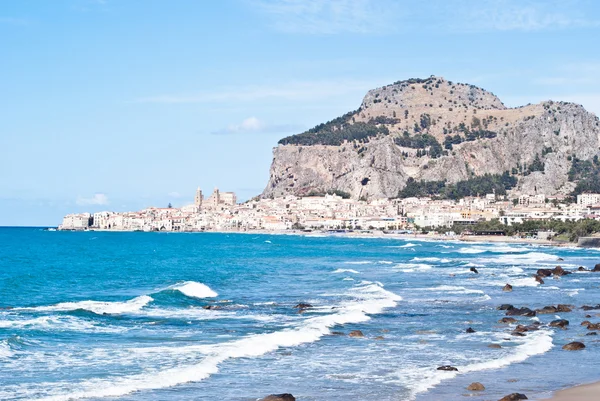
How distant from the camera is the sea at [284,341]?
22.0m

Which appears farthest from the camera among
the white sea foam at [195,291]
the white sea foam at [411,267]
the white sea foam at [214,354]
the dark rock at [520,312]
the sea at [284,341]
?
the white sea foam at [411,267]

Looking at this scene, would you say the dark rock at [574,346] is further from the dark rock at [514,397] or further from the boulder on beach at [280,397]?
the boulder on beach at [280,397]

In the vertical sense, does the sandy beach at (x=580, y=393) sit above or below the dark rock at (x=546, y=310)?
below

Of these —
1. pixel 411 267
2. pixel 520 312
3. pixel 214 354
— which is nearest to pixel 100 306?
pixel 214 354

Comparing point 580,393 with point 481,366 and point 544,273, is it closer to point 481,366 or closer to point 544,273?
point 481,366

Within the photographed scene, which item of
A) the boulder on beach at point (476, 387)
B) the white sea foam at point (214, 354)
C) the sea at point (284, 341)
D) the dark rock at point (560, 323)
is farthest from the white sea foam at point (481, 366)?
the white sea foam at point (214, 354)

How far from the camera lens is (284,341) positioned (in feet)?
97.7

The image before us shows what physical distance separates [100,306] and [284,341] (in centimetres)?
1409

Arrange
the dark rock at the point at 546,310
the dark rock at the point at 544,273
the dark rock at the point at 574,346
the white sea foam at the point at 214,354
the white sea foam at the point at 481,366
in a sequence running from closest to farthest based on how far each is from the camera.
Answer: the white sea foam at the point at 214,354 < the white sea foam at the point at 481,366 < the dark rock at the point at 574,346 < the dark rock at the point at 546,310 < the dark rock at the point at 544,273

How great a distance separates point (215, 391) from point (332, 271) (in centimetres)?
4850

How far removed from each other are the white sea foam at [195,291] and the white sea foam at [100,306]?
4615 millimetres

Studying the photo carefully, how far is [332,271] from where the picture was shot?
6975 centimetres

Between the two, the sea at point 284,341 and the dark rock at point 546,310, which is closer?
the sea at point 284,341

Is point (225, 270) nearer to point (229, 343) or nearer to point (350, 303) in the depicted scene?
point (350, 303)
